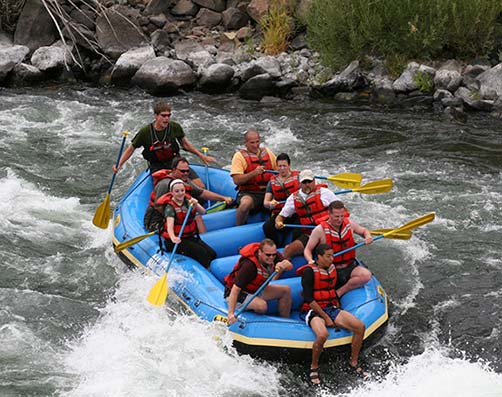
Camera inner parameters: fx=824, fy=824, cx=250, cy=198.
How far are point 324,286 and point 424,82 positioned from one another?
23.0 feet

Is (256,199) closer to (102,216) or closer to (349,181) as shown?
(349,181)

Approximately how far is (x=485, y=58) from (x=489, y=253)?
553 centimetres

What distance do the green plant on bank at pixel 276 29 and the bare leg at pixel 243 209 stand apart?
688 centimetres

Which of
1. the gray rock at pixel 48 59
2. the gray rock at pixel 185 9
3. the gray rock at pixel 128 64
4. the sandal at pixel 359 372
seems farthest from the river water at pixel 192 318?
the gray rock at pixel 185 9

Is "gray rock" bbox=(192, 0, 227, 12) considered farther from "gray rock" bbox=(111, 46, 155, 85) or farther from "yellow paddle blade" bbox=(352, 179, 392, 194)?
"yellow paddle blade" bbox=(352, 179, 392, 194)

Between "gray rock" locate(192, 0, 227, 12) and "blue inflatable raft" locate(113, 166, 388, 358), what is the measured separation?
7558 millimetres

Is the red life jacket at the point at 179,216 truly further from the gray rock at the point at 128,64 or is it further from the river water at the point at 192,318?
the gray rock at the point at 128,64

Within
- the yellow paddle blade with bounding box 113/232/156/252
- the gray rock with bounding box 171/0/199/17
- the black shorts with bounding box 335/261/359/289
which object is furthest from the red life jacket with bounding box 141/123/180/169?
the gray rock with bounding box 171/0/199/17

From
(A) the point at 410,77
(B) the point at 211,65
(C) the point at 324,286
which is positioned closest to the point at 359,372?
(C) the point at 324,286

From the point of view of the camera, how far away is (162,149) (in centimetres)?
823

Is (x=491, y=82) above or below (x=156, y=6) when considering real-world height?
below

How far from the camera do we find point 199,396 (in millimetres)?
5938

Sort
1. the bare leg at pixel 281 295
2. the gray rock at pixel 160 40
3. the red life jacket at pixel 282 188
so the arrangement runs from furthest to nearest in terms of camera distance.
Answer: the gray rock at pixel 160 40 → the red life jacket at pixel 282 188 → the bare leg at pixel 281 295

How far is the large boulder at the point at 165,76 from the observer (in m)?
13.5
